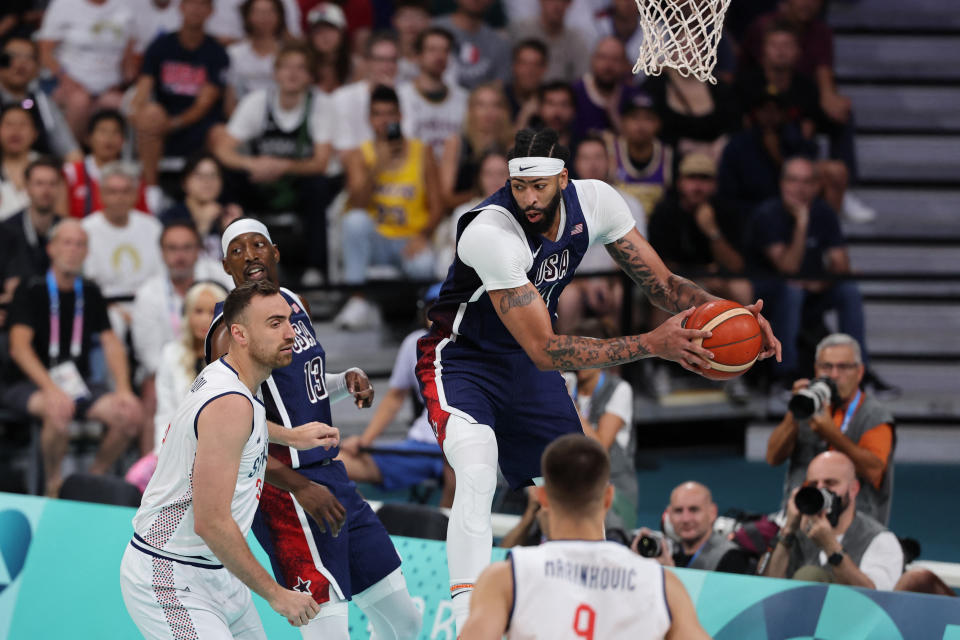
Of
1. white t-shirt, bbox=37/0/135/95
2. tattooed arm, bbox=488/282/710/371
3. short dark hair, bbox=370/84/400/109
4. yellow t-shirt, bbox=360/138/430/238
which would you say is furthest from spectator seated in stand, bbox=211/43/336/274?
tattooed arm, bbox=488/282/710/371

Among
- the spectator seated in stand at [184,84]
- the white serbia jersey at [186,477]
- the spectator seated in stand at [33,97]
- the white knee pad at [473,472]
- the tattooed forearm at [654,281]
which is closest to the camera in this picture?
the white serbia jersey at [186,477]

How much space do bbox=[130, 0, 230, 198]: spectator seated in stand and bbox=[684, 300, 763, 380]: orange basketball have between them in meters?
6.77

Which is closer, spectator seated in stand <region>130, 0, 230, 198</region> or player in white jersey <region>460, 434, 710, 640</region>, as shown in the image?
player in white jersey <region>460, 434, 710, 640</region>

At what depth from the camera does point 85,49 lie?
10781mm

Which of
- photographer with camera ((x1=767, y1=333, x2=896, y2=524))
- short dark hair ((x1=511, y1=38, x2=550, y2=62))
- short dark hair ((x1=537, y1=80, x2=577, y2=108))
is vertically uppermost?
short dark hair ((x1=511, y1=38, x2=550, y2=62))

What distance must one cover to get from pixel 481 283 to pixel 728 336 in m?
1.04

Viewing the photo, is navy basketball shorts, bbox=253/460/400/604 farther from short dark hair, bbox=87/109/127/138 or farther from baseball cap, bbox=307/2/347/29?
baseball cap, bbox=307/2/347/29

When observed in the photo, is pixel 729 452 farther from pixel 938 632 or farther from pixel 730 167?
pixel 938 632

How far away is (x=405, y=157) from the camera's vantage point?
32.7ft

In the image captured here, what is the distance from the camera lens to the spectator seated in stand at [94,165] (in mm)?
9891

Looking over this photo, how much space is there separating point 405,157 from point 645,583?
6827 mm

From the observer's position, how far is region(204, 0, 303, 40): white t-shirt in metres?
11.3

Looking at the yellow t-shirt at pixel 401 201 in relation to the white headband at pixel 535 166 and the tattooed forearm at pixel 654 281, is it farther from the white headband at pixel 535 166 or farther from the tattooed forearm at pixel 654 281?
the white headband at pixel 535 166

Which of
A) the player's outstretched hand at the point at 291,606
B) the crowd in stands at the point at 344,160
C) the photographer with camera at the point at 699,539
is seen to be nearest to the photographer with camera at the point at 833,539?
the photographer with camera at the point at 699,539
